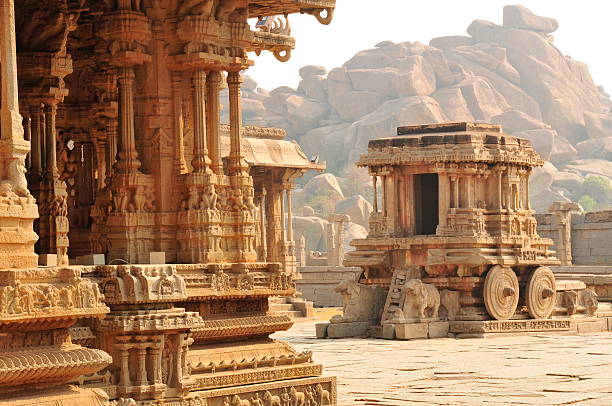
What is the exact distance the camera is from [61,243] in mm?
13633

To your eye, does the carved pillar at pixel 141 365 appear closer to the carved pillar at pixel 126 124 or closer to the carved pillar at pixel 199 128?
the carved pillar at pixel 126 124

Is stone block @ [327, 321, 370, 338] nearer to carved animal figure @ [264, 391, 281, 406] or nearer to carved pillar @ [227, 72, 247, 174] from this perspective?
carved pillar @ [227, 72, 247, 174]

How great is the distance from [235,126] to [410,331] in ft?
30.0

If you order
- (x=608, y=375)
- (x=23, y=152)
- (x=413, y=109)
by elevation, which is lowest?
(x=608, y=375)

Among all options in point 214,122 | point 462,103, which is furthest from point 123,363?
point 462,103

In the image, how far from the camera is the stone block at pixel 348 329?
2283 cm

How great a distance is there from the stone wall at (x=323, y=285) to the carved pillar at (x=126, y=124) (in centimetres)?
2017

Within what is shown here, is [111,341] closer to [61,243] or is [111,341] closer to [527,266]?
[61,243]

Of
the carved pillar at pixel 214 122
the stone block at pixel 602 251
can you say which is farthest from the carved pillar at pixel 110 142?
the stone block at pixel 602 251

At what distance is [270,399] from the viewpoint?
1281 cm

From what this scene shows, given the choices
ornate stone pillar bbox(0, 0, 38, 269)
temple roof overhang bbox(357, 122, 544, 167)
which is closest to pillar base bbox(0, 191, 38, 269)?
ornate stone pillar bbox(0, 0, 38, 269)

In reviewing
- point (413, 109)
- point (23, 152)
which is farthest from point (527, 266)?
point (413, 109)

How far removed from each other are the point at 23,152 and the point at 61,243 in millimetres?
4716

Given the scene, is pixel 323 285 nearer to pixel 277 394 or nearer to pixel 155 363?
pixel 277 394
